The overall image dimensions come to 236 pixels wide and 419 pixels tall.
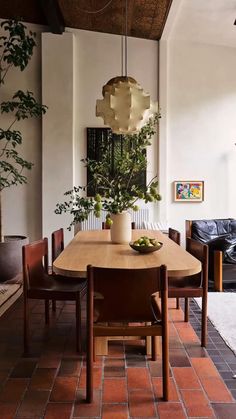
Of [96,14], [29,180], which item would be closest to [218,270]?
[29,180]

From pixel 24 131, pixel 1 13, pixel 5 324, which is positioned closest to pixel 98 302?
pixel 5 324

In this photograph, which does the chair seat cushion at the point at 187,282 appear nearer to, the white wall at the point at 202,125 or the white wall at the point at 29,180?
the white wall at the point at 202,125

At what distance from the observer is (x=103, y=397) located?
80.2 inches

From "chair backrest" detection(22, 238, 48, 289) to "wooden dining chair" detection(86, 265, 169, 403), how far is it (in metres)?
0.73

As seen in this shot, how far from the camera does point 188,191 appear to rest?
19.1ft

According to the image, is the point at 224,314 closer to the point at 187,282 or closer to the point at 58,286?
the point at 187,282

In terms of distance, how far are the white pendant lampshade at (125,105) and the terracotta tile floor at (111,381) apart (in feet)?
5.20

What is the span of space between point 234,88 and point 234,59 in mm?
422

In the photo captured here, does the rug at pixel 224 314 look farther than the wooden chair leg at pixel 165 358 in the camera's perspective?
Yes

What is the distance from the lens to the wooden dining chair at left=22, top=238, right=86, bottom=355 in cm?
254

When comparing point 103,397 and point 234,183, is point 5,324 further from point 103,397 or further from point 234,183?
point 234,183

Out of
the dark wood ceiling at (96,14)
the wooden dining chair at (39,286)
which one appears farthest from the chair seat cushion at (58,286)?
the dark wood ceiling at (96,14)

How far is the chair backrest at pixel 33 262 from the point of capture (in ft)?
8.21

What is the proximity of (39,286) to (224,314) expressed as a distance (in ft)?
5.49
